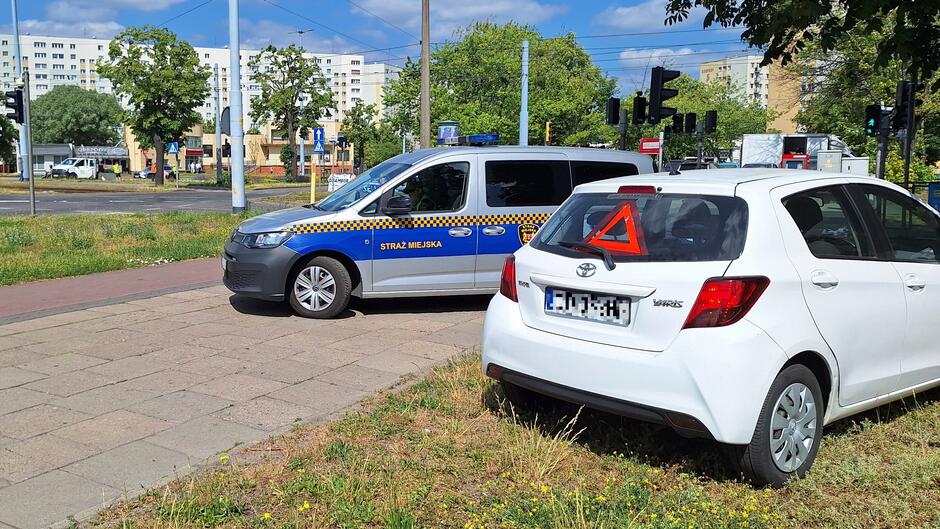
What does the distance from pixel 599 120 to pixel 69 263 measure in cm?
4322

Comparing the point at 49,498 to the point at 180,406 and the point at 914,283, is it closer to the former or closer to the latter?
the point at 180,406

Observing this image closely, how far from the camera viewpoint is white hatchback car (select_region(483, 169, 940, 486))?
11.7ft

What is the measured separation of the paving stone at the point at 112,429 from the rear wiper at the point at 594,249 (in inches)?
103

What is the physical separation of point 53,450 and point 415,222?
4393 millimetres

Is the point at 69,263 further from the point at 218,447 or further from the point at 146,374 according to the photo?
the point at 218,447

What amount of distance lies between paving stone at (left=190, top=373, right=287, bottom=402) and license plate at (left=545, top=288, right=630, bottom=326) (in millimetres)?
2345

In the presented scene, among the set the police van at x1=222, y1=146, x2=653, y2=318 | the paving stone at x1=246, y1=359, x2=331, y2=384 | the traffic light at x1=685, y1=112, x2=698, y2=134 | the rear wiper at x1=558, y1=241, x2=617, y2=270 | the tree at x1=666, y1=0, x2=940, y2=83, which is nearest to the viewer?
the rear wiper at x1=558, y1=241, x2=617, y2=270

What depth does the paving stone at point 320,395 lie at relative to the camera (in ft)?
17.0

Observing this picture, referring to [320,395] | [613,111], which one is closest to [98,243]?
[320,395]

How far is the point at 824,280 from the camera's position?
153 inches

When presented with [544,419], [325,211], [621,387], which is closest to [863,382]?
[621,387]

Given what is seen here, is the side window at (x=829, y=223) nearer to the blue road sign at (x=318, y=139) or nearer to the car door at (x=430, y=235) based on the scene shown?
the car door at (x=430, y=235)

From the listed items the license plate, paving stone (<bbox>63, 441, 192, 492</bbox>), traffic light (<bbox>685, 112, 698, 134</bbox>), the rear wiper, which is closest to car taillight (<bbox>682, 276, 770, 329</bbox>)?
the license plate

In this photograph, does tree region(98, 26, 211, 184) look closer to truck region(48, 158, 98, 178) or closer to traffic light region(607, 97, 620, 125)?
truck region(48, 158, 98, 178)
